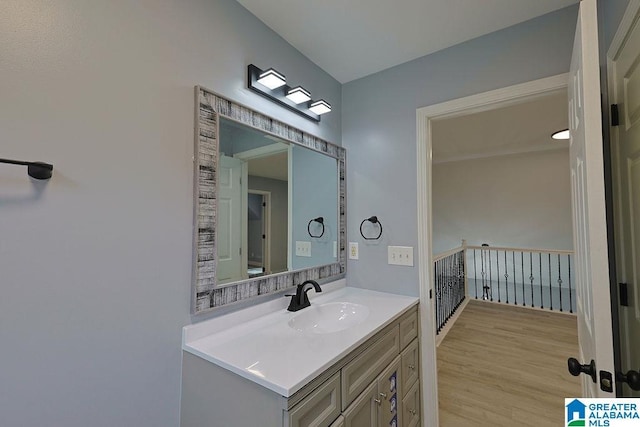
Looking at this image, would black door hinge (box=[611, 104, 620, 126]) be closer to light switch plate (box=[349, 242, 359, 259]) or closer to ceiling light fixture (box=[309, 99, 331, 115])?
ceiling light fixture (box=[309, 99, 331, 115])

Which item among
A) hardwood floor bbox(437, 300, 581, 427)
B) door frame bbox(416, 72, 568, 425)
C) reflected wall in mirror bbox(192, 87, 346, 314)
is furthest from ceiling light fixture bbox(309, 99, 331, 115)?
hardwood floor bbox(437, 300, 581, 427)

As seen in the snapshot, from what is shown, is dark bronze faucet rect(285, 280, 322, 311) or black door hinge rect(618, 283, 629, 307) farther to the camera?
dark bronze faucet rect(285, 280, 322, 311)

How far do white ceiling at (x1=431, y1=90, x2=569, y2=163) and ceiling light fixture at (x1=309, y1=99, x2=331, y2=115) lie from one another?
6.11 feet

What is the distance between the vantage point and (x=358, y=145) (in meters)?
2.12

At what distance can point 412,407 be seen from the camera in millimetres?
1676

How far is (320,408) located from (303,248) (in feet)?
3.19

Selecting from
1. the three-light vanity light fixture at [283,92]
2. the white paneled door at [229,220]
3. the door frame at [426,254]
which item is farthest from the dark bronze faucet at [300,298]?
the three-light vanity light fixture at [283,92]

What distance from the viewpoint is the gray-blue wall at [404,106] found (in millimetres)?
1526

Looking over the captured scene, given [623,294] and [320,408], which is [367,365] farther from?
[623,294]

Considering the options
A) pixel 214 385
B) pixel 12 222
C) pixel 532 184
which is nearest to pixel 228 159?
pixel 12 222

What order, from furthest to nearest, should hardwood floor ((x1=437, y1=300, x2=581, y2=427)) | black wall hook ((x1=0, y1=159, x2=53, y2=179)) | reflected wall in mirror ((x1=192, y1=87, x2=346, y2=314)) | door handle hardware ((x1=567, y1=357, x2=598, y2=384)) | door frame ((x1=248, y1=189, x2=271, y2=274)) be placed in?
hardwood floor ((x1=437, y1=300, x2=581, y2=427)), door frame ((x1=248, y1=189, x2=271, y2=274)), reflected wall in mirror ((x1=192, y1=87, x2=346, y2=314)), door handle hardware ((x1=567, y1=357, x2=598, y2=384)), black wall hook ((x1=0, y1=159, x2=53, y2=179))

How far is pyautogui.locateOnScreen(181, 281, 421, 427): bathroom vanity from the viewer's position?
0.92 metres

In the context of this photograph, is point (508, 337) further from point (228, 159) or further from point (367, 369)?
point (228, 159)

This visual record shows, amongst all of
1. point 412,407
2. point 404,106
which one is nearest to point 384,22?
point 404,106
